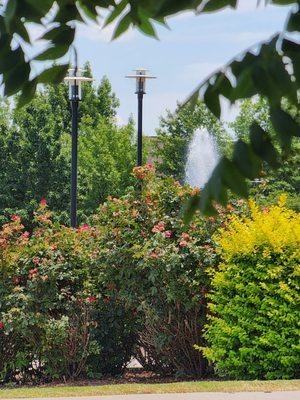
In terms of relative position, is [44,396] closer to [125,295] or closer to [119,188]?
[125,295]

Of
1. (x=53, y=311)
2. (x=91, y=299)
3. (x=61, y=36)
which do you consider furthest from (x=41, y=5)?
(x=53, y=311)

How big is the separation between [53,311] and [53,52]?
10766mm

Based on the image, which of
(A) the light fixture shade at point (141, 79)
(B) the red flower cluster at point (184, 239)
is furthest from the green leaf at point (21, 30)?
(A) the light fixture shade at point (141, 79)

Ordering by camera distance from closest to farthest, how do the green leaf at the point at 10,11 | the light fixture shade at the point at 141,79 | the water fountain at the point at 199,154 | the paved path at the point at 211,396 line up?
the green leaf at the point at 10,11 → the paved path at the point at 211,396 → the light fixture shade at the point at 141,79 → the water fountain at the point at 199,154

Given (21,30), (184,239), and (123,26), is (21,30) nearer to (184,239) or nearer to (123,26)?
(123,26)

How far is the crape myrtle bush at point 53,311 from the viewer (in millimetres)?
12734

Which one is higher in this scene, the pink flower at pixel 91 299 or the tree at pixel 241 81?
the pink flower at pixel 91 299

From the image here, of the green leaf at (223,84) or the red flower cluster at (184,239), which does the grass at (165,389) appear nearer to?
the red flower cluster at (184,239)

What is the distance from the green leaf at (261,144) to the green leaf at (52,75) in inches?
29.4

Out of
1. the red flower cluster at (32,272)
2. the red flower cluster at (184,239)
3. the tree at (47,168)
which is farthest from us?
the tree at (47,168)

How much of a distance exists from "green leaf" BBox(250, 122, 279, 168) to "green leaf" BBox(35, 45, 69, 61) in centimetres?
71

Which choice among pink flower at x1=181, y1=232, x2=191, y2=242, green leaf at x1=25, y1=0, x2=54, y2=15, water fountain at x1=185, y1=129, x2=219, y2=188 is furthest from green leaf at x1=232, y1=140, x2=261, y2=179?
water fountain at x1=185, y1=129, x2=219, y2=188

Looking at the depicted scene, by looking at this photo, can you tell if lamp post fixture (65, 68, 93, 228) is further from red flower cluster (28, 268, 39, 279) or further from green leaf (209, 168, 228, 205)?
green leaf (209, 168, 228, 205)

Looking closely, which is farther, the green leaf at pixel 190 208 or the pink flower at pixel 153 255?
the pink flower at pixel 153 255
